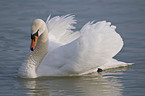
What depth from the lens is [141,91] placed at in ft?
30.3

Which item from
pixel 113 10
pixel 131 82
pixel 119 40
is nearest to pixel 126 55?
pixel 119 40

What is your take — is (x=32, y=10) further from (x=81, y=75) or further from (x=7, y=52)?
(x=81, y=75)

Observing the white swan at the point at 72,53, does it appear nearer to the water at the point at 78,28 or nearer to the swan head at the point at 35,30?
the swan head at the point at 35,30

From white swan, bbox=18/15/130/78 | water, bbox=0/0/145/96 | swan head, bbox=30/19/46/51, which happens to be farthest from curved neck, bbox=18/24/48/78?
swan head, bbox=30/19/46/51

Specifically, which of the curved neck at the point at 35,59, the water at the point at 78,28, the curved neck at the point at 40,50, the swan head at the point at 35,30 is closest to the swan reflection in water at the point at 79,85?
the water at the point at 78,28

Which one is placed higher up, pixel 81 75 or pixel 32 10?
pixel 32 10

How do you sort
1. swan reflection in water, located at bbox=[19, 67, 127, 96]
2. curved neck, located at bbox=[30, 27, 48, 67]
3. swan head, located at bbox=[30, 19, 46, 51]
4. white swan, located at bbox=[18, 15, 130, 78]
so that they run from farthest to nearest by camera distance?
1. curved neck, located at bbox=[30, 27, 48, 67]
2. white swan, located at bbox=[18, 15, 130, 78]
3. swan head, located at bbox=[30, 19, 46, 51]
4. swan reflection in water, located at bbox=[19, 67, 127, 96]

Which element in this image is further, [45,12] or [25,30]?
[45,12]

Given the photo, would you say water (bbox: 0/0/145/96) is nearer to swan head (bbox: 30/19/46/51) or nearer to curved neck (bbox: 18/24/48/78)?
curved neck (bbox: 18/24/48/78)

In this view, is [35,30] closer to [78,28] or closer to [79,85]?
[79,85]

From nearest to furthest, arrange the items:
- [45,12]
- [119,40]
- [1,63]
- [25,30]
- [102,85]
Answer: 1. [102,85]
2. [119,40]
3. [1,63]
4. [25,30]
5. [45,12]

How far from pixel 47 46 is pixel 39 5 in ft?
23.1

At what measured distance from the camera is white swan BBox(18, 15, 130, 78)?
10.2m

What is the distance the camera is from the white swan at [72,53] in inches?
401
